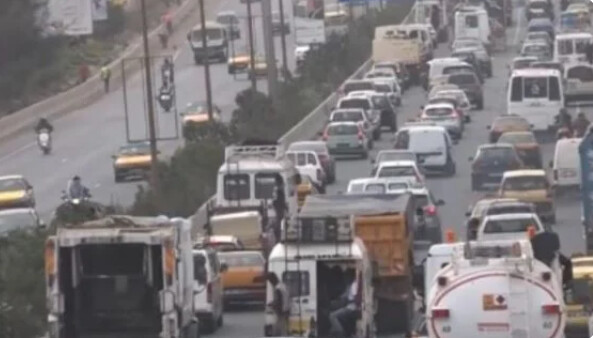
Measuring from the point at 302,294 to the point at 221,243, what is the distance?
27.1 ft

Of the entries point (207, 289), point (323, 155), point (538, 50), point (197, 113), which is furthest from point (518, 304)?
point (538, 50)

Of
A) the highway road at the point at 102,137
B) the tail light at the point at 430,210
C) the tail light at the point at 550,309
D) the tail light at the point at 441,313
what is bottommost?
the highway road at the point at 102,137

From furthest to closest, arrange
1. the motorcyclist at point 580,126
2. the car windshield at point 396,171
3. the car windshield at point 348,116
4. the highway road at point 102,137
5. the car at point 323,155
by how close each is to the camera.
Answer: the car windshield at point 348,116 → the highway road at point 102,137 → the motorcyclist at point 580,126 → the car at point 323,155 → the car windshield at point 396,171

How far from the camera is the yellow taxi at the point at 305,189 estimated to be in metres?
49.2

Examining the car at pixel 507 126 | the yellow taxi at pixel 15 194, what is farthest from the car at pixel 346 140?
the yellow taxi at pixel 15 194

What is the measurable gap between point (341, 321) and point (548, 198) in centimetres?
1901

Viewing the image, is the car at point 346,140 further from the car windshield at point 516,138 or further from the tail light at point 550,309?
the tail light at point 550,309

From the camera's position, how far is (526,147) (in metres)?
60.0

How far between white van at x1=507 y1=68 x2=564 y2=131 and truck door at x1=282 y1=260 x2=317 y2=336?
37.3 meters

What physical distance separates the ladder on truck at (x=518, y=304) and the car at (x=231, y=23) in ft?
279

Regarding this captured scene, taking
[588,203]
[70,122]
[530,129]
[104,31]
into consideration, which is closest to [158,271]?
[588,203]

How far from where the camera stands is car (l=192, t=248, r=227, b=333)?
114 ft

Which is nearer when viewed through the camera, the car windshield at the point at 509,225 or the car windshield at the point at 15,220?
the car windshield at the point at 509,225

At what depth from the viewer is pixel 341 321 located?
103 feet
